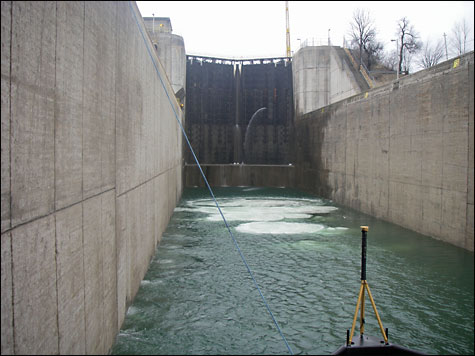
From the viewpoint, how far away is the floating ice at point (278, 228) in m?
11.5

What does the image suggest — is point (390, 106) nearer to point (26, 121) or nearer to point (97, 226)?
point (97, 226)

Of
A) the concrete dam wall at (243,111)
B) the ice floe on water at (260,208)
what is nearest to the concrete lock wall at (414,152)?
the ice floe on water at (260,208)

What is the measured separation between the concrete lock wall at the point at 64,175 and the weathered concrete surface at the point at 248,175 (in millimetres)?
20291

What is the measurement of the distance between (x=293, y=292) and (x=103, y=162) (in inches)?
145

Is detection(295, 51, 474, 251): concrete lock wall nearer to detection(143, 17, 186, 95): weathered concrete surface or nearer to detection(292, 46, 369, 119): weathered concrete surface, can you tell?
detection(292, 46, 369, 119): weathered concrete surface

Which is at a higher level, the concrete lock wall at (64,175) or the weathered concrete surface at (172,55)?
the weathered concrete surface at (172,55)

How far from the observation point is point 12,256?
2.11m

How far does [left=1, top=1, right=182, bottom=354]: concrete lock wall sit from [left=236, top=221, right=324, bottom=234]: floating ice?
643 cm

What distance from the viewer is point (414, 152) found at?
38.3 ft

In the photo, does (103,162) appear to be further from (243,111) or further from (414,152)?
(243,111)

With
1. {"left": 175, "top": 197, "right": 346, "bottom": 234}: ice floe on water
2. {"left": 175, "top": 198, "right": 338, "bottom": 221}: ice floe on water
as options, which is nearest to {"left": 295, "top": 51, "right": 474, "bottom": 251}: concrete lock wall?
{"left": 175, "top": 198, "right": 338, "bottom": 221}: ice floe on water

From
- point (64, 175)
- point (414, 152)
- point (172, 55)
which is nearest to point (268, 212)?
point (414, 152)

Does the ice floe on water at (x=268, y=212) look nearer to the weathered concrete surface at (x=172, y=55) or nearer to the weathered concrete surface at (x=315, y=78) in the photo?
the weathered concrete surface at (x=315, y=78)

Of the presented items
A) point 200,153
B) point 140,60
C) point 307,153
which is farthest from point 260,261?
point 200,153
